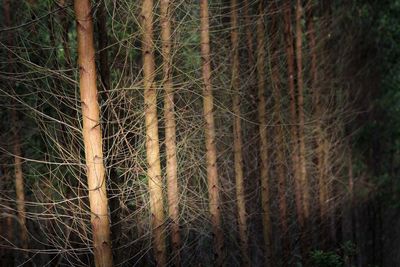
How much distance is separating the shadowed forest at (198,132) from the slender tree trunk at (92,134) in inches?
0.6

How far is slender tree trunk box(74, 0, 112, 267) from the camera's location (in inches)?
220

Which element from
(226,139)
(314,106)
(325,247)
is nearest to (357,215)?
(325,247)

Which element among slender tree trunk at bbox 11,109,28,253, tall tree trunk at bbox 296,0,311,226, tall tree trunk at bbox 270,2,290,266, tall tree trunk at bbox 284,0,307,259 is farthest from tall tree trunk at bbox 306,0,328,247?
slender tree trunk at bbox 11,109,28,253

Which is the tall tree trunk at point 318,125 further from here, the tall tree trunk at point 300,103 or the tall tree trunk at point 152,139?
the tall tree trunk at point 152,139

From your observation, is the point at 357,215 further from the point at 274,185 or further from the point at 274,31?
the point at 274,31

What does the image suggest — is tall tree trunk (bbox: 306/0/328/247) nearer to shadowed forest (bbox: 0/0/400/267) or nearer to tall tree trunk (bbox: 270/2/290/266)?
shadowed forest (bbox: 0/0/400/267)

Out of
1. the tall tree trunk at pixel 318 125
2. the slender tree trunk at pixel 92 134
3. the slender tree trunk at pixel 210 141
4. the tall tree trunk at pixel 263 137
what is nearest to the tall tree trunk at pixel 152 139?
the slender tree trunk at pixel 210 141

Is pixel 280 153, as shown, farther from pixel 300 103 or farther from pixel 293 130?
pixel 300 103

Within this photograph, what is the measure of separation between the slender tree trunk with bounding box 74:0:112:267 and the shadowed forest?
0.6 inches

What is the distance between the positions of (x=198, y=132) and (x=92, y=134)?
4.91 meters

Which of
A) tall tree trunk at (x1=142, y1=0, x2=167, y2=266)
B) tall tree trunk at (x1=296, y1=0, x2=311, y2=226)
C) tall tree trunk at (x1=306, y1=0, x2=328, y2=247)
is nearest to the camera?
tall tree trunk at (x1=142, y1=0, x2=167, y2=266)

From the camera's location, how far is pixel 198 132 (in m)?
10.4

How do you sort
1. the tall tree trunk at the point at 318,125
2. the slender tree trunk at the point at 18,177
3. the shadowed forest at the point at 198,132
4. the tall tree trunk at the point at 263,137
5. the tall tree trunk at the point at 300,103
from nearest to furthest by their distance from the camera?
the shadowed forest at the point at 198,132
the slender tree trunk at the point at 18,177
the tall tree trunk at the point at 263,137
the tall tree trunk at the point at 300,103
the tall tree trunk at the point at 318,125

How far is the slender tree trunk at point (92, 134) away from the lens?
5.60 meters
